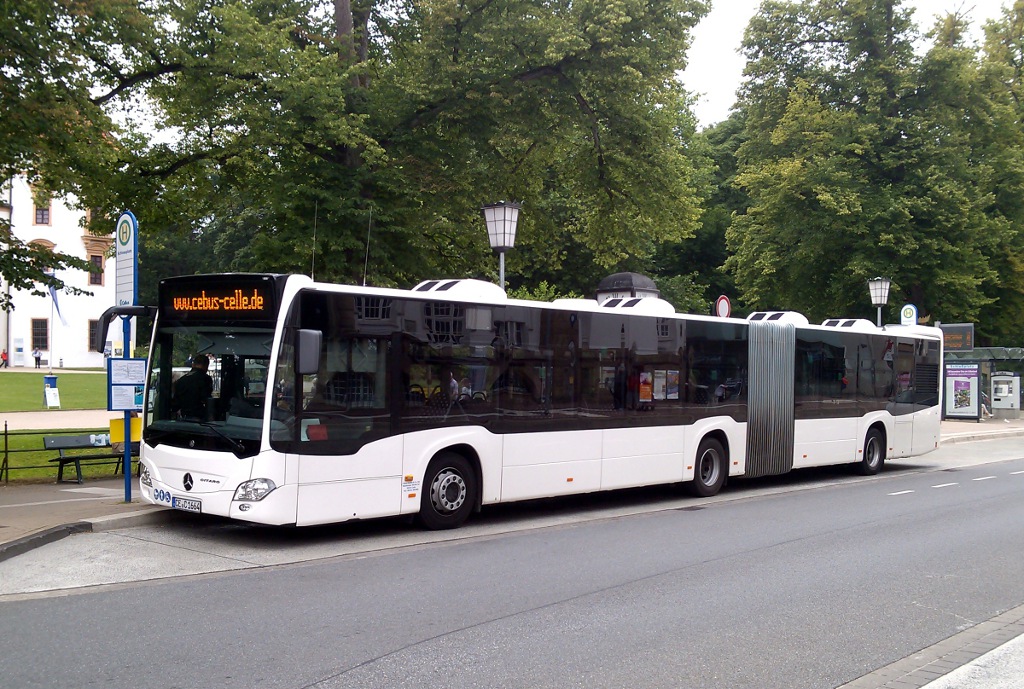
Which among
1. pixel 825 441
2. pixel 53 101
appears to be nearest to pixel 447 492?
pixel 53 101

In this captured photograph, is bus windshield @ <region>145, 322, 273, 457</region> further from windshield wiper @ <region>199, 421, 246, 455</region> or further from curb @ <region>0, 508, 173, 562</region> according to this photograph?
curb @ <region>0, 508, 173, 562</region>

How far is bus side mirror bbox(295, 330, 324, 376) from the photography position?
10016mm

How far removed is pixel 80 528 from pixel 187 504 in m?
1.36

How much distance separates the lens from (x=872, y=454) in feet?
66.6

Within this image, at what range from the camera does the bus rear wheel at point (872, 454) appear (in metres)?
20.1

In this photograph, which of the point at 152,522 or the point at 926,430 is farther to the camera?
the point at 926,430

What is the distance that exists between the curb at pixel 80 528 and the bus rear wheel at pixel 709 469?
8.24 meters

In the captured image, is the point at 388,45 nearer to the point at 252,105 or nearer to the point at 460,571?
the point at 252,105

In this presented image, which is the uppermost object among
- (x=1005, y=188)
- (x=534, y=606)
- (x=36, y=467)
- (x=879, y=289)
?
(x=1005, y=188)

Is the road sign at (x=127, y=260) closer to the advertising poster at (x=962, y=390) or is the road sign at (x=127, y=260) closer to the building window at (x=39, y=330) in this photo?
the advertising poster at (x=962, y=390)

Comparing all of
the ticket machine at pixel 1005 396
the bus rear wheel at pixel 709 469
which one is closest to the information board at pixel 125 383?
the bus rear wheel at pixel 709 469

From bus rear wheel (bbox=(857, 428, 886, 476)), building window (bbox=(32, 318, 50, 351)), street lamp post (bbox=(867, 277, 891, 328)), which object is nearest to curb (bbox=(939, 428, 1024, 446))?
street lamp post (bbox=(867, 277, 891, 328))

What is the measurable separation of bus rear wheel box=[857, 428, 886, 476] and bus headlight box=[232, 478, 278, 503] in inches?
542

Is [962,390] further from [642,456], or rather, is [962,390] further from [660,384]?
[642,456]
